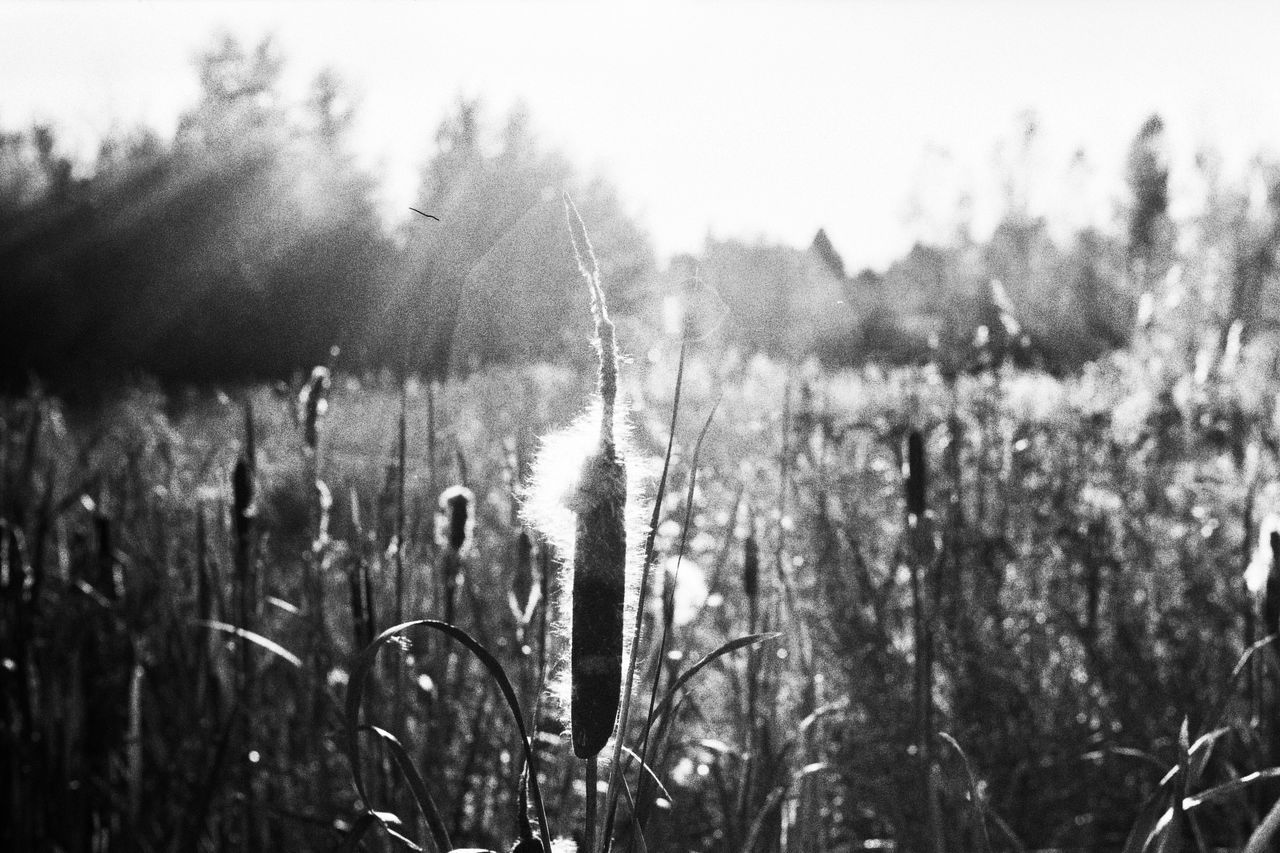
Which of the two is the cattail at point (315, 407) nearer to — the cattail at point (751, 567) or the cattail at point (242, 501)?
the cattail at point (242, 501)

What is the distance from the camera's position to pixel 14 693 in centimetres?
220

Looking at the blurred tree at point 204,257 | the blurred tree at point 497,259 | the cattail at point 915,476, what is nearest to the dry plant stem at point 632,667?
the blurred tree at point 497,259

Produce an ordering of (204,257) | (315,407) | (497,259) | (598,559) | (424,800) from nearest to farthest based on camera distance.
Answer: (598,559), (424,800), (315,407), (497,259), (204,257)

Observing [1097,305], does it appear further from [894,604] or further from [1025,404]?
[894,604]

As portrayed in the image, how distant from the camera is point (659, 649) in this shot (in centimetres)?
76

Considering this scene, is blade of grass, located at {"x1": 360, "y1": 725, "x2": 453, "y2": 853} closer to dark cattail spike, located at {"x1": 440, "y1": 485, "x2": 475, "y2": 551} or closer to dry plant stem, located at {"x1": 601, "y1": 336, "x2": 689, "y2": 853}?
dry plant stem, located at {"x1": 601, "y1": 336, "x2": 689, "y2": 853}

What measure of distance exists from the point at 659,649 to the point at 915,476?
0.75 meters

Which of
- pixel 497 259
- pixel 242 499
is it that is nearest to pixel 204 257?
pixel 497 259

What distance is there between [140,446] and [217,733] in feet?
2.83

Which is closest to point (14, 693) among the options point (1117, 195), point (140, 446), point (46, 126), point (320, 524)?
point (140, 446)

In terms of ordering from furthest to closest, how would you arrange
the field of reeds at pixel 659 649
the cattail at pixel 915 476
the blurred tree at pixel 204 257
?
the blurred tree at pixel 204 257
the cattail at pixel 915 476
the field of reeds at pixel 659 649

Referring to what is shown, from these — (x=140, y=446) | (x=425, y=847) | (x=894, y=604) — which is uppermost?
(x=140, y=446)

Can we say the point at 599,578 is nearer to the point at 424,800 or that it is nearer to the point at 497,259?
the point at 424,800

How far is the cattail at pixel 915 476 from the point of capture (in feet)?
4.63
